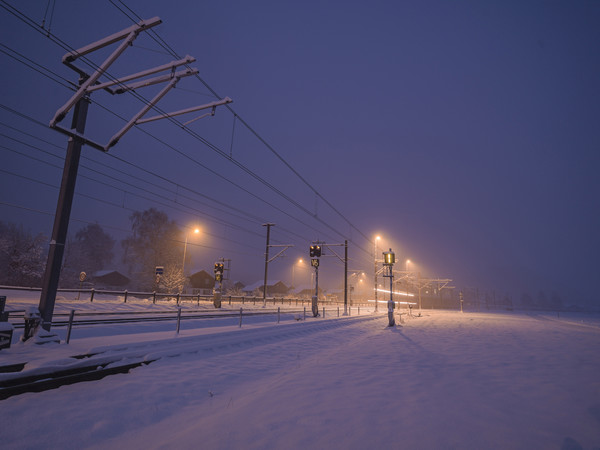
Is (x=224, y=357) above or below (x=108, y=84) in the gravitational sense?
below

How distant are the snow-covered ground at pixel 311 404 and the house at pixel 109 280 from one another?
54027mm

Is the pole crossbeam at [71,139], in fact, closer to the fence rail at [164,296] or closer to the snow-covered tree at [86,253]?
the fence rail at [164,296]

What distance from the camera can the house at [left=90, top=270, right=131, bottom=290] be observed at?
2176 inches

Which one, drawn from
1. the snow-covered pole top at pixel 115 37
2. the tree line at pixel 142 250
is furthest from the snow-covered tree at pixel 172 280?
the snow-covered pole top at pixel 115 37

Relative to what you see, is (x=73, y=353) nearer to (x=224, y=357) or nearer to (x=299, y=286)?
(x=224, y=357)

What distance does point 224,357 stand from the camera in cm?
975

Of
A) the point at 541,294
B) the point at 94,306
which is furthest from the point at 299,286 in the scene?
the point at 541,294

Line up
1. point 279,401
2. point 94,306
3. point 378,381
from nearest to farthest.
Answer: point 279,401
point 378,381
point 94,306

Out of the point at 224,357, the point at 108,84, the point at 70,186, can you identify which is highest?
the point at 108,84

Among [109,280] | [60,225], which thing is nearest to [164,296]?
[109,280]

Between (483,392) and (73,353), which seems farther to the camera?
(73,353)

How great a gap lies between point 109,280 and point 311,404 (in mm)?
62309

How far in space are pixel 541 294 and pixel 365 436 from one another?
241 m

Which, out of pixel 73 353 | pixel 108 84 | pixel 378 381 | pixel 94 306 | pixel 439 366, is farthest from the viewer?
pixel 94 306
